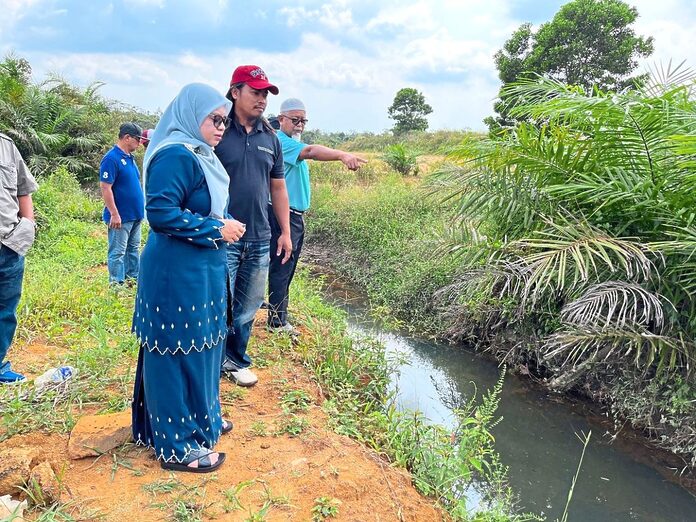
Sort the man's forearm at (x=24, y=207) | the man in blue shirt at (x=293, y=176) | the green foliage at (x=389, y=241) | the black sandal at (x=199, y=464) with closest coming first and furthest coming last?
the black sandal at (x=199, y=464), the man's forearm at (x=24, y=207), the man in blue shirt at (x=293, y=176), the green foliage at (x=389, y=241)

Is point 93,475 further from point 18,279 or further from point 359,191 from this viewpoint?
point 359,191

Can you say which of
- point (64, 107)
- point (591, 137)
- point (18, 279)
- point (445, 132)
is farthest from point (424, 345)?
point (445, 132)

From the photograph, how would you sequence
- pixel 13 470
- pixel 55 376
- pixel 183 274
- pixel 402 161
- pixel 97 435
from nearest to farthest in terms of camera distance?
pixel 13 470 < pixel 183 274 < pixel 97 435 < pixel 55 376 < pixel 402 161

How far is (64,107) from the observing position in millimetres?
11188

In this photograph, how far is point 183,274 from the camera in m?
2.07

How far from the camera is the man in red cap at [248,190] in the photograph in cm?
266

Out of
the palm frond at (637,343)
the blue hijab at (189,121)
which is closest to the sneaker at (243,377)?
the blue hijab at (189,121)

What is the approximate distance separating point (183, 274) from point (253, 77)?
1109 mm

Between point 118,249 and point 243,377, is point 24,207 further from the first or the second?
point 118,249

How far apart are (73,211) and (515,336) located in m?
6.76

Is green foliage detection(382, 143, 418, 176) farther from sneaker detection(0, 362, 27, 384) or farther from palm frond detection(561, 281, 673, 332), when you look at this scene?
sneaker detection(0, 362, 27, 384)

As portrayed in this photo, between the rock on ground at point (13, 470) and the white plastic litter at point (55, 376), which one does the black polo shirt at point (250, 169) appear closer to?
the white plastic litter at point (55, 376)

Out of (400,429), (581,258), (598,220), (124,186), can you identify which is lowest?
(400,429)

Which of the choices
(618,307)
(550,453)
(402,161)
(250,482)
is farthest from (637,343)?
(402,161)
